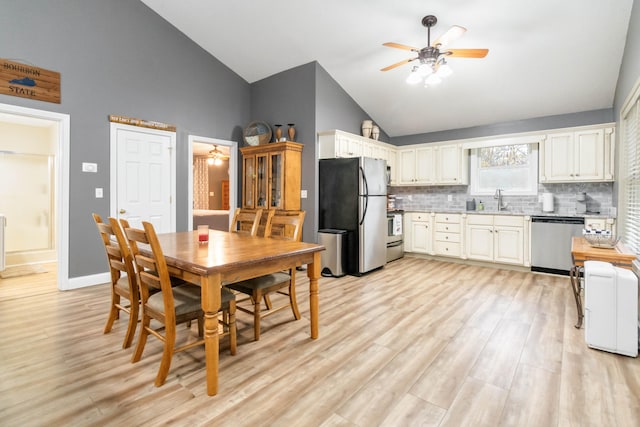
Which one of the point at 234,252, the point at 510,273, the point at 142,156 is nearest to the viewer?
the point at 234,252

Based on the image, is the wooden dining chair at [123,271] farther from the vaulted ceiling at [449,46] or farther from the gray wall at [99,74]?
the vaulted ceiling at [449,46]

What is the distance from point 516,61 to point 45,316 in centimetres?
582

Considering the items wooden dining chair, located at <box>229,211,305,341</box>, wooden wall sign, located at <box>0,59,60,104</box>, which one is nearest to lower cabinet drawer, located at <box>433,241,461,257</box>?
wooden dining chair, located at <box>229,211,305,341</box>

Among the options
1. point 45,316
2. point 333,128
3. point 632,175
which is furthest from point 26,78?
point 632,175

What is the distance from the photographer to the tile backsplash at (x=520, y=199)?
4.64 metres

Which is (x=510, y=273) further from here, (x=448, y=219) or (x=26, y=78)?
(x=26, y=78)

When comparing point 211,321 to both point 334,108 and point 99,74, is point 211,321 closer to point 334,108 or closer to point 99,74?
point 99,74

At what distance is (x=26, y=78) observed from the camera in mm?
3430

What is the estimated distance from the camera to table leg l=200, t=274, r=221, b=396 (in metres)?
1.72

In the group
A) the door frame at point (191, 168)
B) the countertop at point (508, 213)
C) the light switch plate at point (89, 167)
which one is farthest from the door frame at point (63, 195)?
the countertop at point (508, 213)

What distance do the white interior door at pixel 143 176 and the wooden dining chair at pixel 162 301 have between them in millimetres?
2662

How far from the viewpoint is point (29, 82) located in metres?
3.45

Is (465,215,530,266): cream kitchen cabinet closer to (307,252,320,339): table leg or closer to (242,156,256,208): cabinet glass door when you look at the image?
(242,156,256,208): cabinet glass door

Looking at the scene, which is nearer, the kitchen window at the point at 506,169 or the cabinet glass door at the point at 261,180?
the cabinet glass door at the point at 261,180
